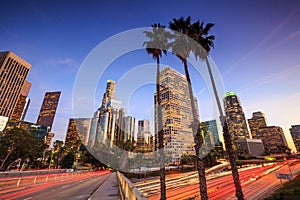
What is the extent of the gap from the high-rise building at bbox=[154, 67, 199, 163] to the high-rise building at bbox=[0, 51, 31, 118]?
134 m

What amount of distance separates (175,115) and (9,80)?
157 m

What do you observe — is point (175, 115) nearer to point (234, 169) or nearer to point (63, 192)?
point (234, 169)

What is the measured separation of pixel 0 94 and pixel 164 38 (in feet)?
538

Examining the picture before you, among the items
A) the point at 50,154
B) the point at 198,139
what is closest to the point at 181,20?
the point at 198,139

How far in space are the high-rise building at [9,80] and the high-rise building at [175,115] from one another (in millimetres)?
134269

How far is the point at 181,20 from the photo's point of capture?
15.7 m

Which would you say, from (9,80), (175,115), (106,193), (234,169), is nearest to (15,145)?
(106,193)

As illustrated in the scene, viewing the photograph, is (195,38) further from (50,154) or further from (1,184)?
(50,154)

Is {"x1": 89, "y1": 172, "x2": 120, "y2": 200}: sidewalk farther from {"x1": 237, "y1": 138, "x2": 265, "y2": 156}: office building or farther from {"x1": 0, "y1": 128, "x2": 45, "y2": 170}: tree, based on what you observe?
{"x1": 237, "y1": 138, "x2": 265, "y2": 156}: office building

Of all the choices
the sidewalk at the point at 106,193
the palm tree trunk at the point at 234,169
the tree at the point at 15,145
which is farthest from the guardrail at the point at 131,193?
the tree at the point at 15,145

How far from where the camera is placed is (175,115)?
156500 millimetres

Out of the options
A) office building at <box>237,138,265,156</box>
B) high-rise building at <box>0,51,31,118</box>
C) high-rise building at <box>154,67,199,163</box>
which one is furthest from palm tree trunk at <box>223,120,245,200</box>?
office building at <box>237,138,265,156</box>

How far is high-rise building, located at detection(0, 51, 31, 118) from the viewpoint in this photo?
409ft

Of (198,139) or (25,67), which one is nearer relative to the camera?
(198,139)
